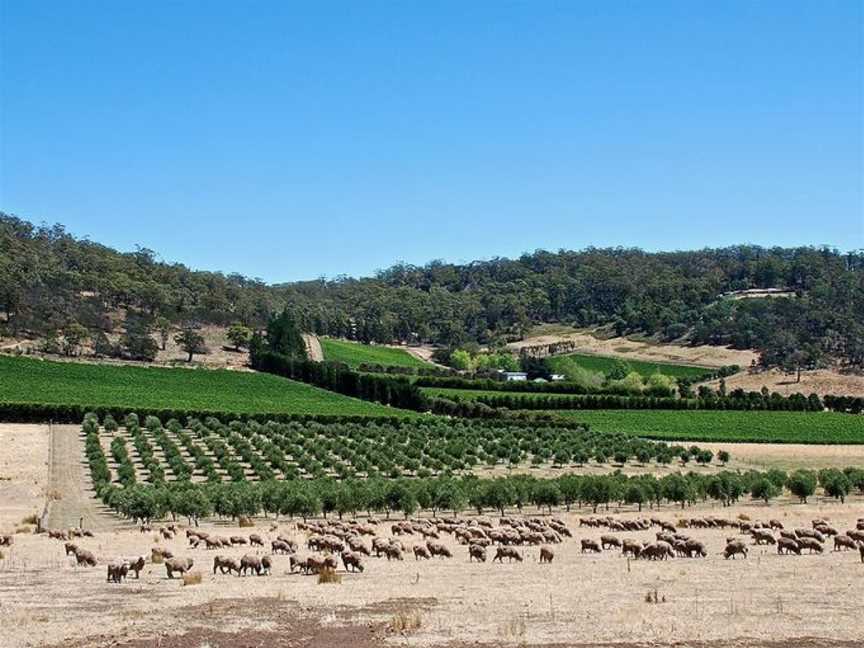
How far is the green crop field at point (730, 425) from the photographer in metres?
123

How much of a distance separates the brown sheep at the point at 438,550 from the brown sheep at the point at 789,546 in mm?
12074

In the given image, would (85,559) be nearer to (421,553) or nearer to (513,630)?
(421,553)

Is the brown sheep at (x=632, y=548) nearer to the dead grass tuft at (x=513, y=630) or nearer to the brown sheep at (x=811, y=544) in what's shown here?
the brown sheep at (x=811, y=544)

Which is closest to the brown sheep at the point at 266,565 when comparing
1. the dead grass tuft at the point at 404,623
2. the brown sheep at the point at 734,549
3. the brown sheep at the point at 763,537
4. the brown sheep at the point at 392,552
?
the brown sheep at the point at 392,552

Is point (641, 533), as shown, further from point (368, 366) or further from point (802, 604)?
point (368, 366)

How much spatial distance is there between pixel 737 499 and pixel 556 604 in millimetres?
49915

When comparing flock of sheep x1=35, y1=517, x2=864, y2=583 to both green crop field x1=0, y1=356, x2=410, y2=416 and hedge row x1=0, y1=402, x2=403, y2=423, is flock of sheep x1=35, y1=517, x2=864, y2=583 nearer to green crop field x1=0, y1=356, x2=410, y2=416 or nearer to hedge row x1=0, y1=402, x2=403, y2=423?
hedge row x1=0, y1=402, x2=403, y2=423

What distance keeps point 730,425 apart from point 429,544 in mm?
99114

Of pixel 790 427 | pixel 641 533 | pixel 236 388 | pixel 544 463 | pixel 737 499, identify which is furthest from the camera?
pixel 236 388

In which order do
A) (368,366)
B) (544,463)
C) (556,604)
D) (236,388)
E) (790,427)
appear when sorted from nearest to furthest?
(556,604), (544,463), (790,427), (236,388), (368,366)

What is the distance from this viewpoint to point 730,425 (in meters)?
133

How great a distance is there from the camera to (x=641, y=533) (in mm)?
49844

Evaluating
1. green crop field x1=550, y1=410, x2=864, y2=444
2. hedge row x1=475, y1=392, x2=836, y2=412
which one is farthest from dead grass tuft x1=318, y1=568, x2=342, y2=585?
hedge row x1=475, y1=392, x2=836, y2=412

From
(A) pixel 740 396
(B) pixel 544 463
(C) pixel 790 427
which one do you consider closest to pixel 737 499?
(B) pixel 544 463
